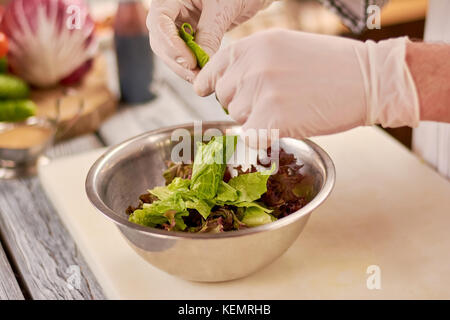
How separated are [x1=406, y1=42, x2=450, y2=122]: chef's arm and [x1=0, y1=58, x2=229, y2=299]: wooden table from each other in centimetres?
63

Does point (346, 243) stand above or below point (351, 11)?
below

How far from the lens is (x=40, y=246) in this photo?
1135 millimetres

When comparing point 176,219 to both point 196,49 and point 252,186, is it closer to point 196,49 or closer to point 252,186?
point 252,186

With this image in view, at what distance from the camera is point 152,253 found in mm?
896

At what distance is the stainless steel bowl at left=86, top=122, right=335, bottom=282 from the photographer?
0.85 metres

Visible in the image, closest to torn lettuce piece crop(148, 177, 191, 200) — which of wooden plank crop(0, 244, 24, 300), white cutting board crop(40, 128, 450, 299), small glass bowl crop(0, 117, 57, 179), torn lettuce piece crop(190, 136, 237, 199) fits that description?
torn lettuce piece crop(190, 136, 237, 199)

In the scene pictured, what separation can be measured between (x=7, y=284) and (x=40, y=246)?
114mm

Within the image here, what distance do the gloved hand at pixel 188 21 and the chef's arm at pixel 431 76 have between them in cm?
39

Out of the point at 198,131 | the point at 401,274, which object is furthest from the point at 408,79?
the point at 198,131

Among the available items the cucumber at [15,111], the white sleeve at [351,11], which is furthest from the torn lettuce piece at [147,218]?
the white sleeve at [351,11]

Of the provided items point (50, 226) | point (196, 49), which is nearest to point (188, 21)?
point (196, 49)

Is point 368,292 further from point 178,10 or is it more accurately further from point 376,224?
point 178,10

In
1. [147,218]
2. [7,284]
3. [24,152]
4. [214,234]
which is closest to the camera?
[214,234]

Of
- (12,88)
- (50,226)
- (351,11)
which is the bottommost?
(50,226)
